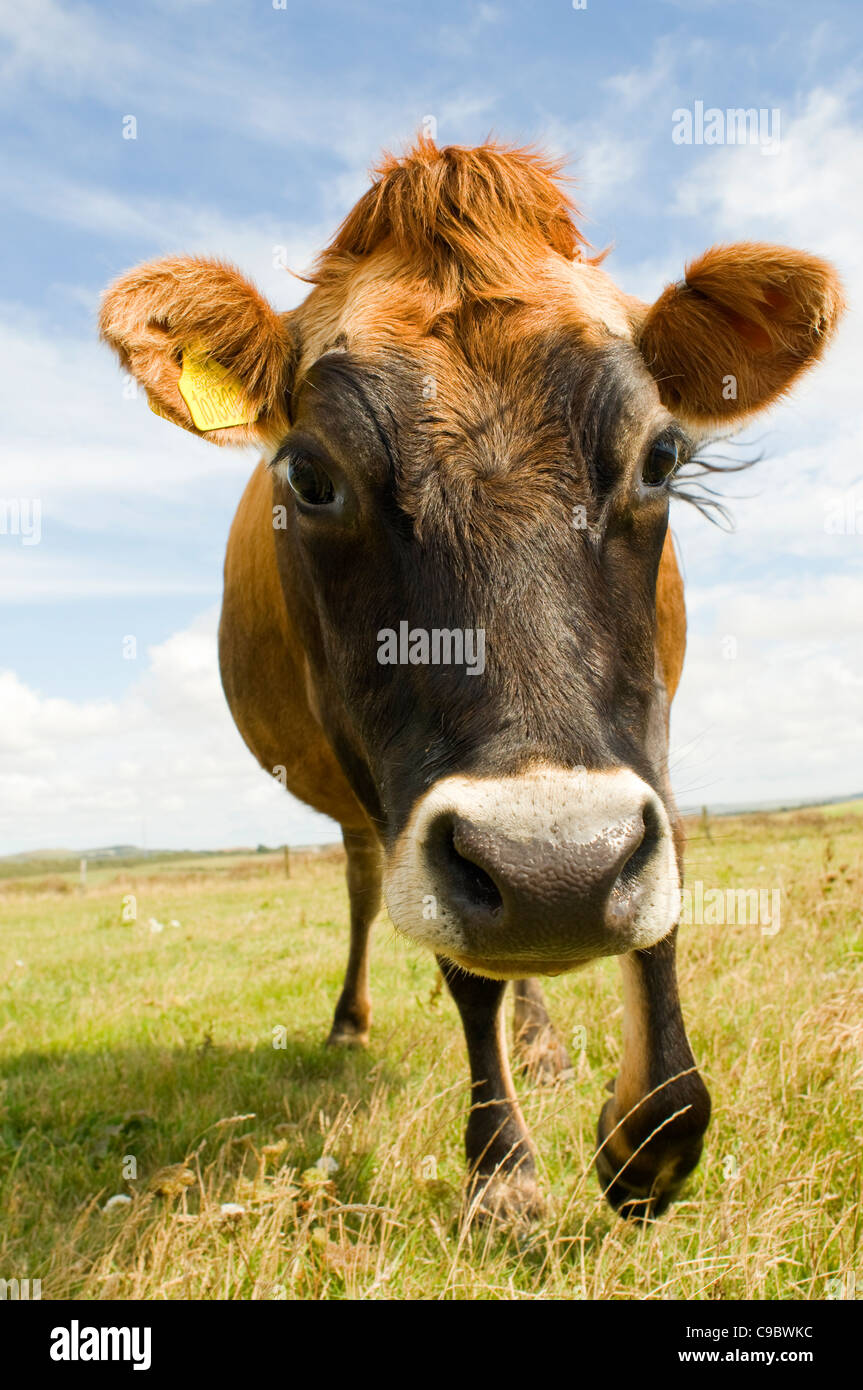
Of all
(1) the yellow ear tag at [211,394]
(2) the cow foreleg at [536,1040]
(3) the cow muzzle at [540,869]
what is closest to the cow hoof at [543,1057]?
(2) the cow foreleg at [536,1040]

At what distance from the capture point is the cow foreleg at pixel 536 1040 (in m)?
4.62

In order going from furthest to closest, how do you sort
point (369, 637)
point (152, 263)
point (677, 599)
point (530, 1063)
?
point (530, 1063)
point (677, 599)
point (152, 263)
point (369, 637)

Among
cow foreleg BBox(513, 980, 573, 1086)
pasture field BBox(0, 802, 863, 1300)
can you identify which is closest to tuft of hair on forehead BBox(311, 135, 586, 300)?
pasture field BBox(0, 802, 863, 1300)

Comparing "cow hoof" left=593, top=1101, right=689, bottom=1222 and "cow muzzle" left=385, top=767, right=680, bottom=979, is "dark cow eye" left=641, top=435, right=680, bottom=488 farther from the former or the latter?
"cow hoof" left=593, top=1101, right=689, bottom=1222

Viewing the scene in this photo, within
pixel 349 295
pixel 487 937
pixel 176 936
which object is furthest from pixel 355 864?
pixel 176 936

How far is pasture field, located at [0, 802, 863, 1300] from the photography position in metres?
2.61

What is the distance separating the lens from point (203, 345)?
318cm

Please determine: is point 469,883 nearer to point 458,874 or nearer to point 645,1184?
point 458,874

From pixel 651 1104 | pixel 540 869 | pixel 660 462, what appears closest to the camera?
pixel 540 869

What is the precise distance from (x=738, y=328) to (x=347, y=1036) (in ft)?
13.2

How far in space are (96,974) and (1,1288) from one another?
6502mm

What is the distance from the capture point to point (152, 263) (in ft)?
10.2

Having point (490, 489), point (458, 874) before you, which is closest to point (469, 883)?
point (458, 874)

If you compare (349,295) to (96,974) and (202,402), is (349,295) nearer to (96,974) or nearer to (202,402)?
(202,402)
